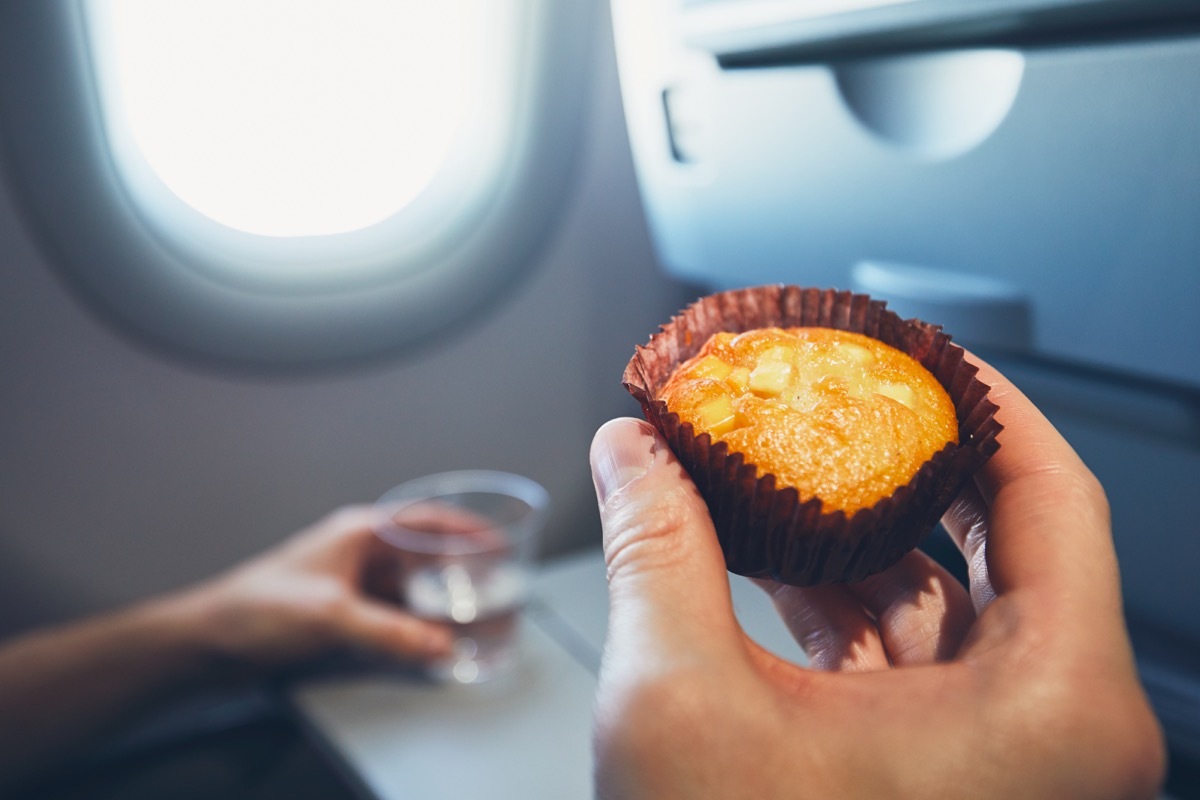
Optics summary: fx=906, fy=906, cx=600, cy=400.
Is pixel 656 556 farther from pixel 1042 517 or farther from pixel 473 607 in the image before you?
pixel 473 607

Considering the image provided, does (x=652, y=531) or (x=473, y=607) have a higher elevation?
(x=652, y=531)

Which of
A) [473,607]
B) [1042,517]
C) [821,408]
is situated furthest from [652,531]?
[473,607]

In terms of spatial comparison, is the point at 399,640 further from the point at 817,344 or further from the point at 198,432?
the point at 817,344

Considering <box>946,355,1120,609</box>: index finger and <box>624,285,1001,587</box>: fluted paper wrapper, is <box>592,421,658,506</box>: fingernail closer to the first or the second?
<box>624,285,1001,587</box>: fluted paper wrapper

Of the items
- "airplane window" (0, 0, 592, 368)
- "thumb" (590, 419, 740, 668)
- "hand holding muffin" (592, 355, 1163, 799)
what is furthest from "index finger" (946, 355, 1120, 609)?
"airplane window" (0, 0, 592, 368)

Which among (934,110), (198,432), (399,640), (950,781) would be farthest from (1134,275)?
(198,432)

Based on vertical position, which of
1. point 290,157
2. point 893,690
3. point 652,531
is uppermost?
point 290,157
